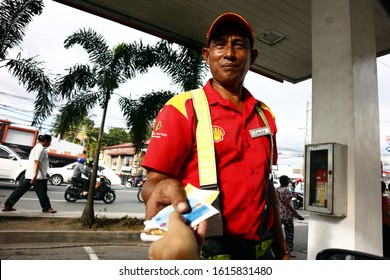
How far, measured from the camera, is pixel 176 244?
593 mm

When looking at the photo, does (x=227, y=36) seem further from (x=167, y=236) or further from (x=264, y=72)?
(x=264, y=72)

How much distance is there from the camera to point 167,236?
2.00 feet

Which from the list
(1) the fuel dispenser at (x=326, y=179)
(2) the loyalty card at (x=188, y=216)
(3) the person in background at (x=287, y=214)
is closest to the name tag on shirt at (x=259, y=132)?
(2) the loyalty card at (x=188, y=216)

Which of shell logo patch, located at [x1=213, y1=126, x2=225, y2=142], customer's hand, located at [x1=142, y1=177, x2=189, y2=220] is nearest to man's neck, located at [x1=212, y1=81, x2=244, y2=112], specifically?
shell logo patch, located at [x1=213, y1=126, x2=225, y2=142]

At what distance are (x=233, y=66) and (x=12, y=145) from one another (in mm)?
21878

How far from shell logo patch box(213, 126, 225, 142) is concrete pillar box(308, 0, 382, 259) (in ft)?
6.30

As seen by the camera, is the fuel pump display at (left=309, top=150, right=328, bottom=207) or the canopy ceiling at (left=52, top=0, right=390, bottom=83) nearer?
the fuel pump display at (left=309, top=150, right=328, bottom=207)

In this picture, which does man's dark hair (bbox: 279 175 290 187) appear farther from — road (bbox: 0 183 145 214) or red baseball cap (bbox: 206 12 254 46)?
red baseball cap (bbox: 206 12 254 46)

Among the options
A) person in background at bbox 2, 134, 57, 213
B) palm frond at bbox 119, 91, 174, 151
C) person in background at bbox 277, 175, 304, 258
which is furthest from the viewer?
palm frond at bbox 119, 91, 174, 151

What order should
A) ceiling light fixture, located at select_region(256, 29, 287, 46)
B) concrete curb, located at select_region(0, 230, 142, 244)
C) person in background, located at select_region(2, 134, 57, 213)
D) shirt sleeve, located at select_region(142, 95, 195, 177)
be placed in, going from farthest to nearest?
1. person in background, located at select_region(2, 134, 57, 213)
2. ceiling light fixture, located at select_region(256, 29, 287, 46)
3. concrete curb, located at select_region(0, 230, 142, 244)
4. shirt sleeve, located at select_region(142, 95, 195, 177)

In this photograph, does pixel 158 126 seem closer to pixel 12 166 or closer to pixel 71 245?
pixel 71 245

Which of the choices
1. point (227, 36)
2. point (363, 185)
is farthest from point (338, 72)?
point (227, 36)

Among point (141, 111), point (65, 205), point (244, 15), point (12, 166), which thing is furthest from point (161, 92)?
point (12, 166)

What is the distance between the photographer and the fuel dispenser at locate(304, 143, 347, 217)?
248cm
